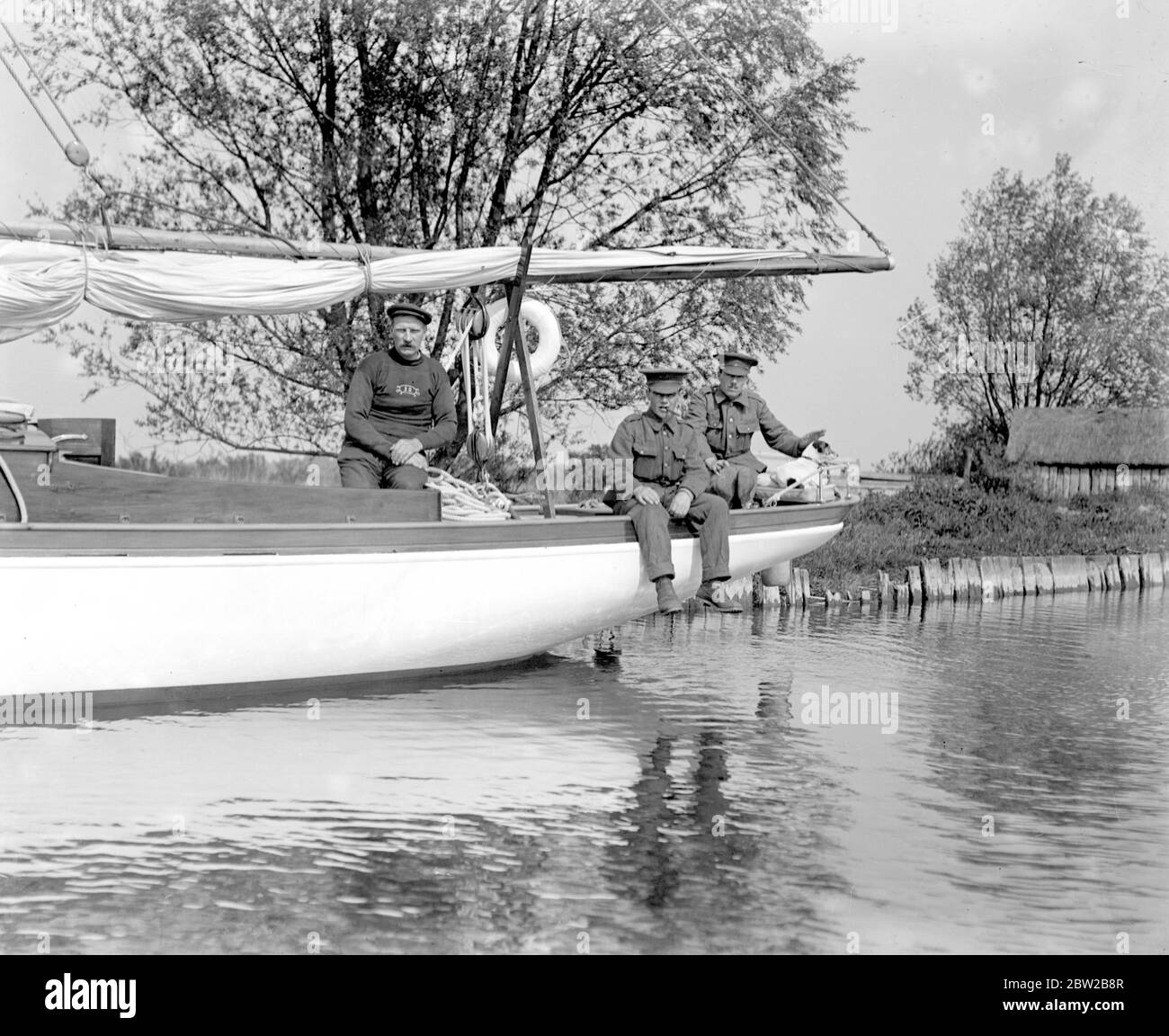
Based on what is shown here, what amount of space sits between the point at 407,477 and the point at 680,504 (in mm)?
1787

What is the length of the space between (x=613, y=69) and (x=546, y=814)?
1296 cm

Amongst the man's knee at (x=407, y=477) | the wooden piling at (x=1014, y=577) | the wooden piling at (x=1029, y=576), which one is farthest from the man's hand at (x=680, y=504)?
the wooden piling at (x=1029, y=576)

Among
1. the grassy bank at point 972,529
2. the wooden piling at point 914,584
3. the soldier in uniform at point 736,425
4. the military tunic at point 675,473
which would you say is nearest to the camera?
the military tunic at point 675,473

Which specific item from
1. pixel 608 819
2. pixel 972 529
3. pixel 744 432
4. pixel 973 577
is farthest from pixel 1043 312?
pixel 608 819

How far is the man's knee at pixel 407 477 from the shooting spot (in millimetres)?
9602

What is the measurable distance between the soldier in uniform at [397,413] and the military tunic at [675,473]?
121cm

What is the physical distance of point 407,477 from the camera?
9.60 m

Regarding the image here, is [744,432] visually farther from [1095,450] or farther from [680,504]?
[1095,450]

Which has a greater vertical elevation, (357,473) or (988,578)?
(357,473)

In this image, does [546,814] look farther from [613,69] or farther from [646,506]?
[613,69]

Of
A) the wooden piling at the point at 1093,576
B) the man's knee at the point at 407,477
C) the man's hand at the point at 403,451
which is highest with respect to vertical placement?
the man's hand at the point at 403,451

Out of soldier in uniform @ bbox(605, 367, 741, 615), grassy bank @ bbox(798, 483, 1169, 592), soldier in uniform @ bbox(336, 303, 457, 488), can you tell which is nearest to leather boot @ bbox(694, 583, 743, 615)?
soldier in uniform @ bbox(605, 367, 741, 615)

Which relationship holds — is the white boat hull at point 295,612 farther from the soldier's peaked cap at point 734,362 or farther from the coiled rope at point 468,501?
the soldier's peaked cap at point 734,362
